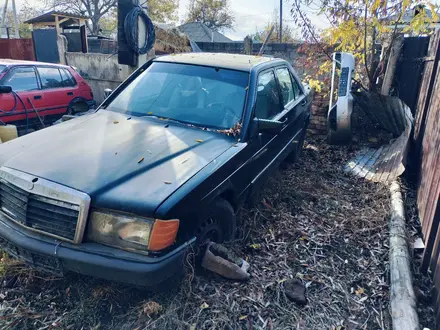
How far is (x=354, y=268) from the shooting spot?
328 centimetres

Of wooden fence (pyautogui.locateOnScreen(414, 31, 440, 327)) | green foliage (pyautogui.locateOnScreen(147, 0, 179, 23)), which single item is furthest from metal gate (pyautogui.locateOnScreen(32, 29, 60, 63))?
green foliage (pyautogui.locateOnScreen(147, 0, 179, 23))

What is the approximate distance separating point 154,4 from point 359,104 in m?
32.7

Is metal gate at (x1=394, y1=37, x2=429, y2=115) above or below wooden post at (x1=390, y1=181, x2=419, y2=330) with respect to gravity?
above

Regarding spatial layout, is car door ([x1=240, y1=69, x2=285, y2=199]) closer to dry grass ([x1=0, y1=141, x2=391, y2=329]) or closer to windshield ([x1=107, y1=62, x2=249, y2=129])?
windshield ([x1=107, y1=62, x2=249, y2=129])

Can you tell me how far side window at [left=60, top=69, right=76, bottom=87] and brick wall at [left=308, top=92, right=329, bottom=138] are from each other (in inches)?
222

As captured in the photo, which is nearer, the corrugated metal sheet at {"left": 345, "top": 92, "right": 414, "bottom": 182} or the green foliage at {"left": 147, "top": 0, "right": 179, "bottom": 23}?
A: the corrugated metal sheet at {"left": 345, "top": 92, "right": 414, "bottom": 182}

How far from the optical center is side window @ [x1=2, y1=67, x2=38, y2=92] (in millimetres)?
6754

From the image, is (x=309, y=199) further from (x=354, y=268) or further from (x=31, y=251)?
(x=31, y=251)

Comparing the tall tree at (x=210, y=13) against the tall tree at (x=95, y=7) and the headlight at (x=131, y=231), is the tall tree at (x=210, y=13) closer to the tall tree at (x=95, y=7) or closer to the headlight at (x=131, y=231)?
the tall tree at (x=95, y=7)

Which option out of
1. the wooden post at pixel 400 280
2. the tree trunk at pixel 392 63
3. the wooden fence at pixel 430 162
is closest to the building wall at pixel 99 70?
the tree trunk at pixel 392 63

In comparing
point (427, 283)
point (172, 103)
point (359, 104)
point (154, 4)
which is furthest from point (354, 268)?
point (154, 4)

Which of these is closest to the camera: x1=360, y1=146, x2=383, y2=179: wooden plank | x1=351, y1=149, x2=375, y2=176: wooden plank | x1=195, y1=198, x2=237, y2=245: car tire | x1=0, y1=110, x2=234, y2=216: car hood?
x1=0, y1=110, x2=234, y2=216: car hood

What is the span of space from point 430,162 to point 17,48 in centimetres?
1533

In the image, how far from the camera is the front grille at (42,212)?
2.31 meters
